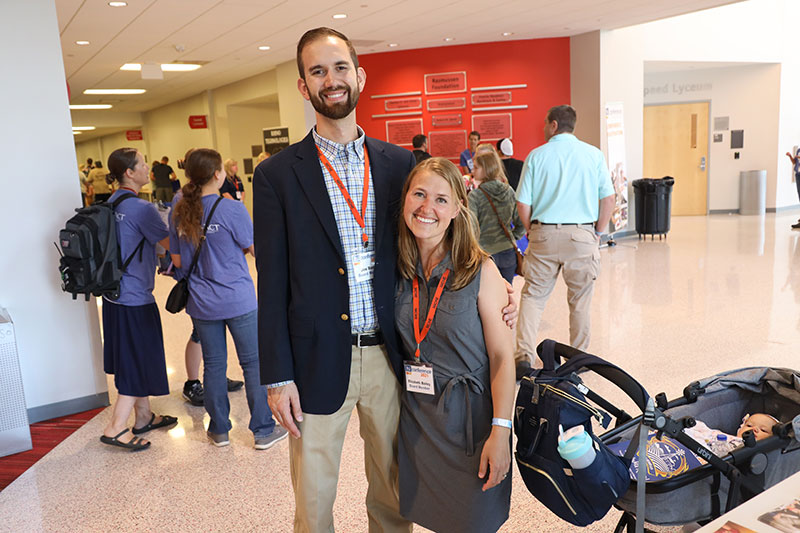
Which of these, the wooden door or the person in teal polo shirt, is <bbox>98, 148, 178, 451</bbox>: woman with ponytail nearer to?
Result: the person in teal polo shirt

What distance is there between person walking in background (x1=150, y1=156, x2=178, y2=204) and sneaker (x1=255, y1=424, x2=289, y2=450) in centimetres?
1311

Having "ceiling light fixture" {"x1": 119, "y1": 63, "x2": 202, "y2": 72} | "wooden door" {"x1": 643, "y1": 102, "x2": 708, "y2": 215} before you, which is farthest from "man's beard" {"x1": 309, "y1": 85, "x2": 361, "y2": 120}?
"wooden door" {"x1": 643, "y1": 102, "x2": 708, "y2": 215}

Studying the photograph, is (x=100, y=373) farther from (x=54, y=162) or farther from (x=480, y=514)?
(x=480, y=514)

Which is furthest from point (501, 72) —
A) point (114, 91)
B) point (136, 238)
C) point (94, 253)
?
point (114, 91)

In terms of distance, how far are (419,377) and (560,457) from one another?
459 millimetres

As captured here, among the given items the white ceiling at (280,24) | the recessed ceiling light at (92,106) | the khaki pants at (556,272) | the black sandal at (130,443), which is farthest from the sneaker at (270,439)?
the recessed ceiling light at (92,106)

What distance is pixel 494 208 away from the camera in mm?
4695

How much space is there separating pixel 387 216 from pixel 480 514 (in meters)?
0.93

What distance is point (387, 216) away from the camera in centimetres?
187

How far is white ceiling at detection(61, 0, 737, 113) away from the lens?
698cm

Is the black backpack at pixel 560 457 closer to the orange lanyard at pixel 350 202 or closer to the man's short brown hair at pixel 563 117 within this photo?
the orange lanyard at pixel 350 202

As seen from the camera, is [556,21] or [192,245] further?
[556,21]

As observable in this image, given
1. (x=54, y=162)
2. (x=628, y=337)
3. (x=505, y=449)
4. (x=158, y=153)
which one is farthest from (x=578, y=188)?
(x=158, y=153)

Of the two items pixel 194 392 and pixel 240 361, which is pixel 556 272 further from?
pixel 194 392
